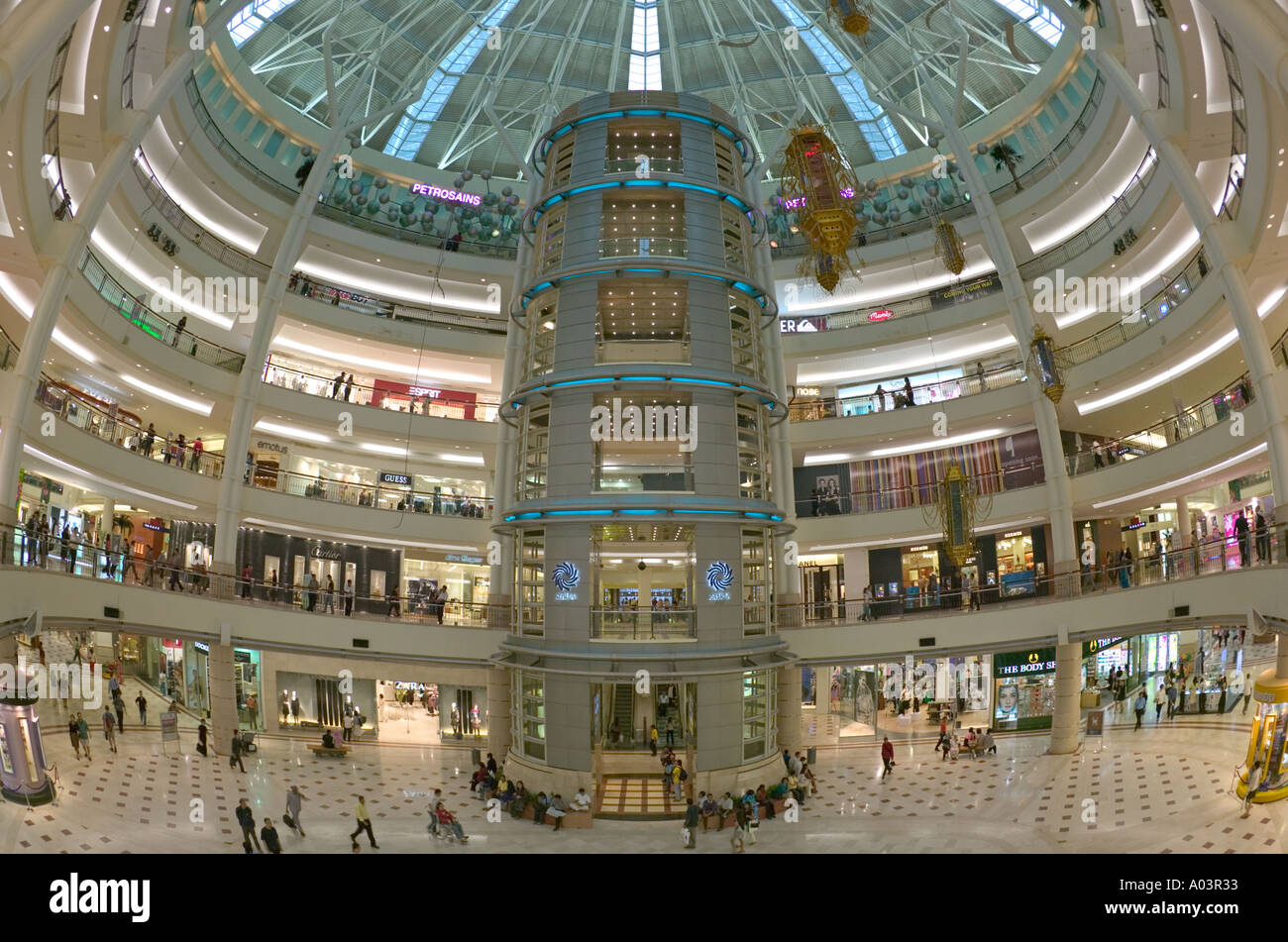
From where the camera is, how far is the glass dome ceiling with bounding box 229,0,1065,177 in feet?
111

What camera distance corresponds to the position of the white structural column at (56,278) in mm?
18281

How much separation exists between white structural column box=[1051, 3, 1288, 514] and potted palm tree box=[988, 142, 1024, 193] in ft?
42.5

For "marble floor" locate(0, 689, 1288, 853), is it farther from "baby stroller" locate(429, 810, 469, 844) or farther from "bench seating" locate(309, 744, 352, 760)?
"bench seating" locate(309, 744, 352, 760)

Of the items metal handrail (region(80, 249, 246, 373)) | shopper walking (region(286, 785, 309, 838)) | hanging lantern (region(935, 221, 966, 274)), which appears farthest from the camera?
hanging lantern (region(935, 221, 966, 274))

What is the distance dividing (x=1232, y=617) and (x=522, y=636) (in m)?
17.5

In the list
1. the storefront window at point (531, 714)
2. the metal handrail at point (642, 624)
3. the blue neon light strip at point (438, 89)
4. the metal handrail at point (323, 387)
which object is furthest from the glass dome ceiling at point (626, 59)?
the storefront window at point (531, 714)

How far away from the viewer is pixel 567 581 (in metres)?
22.1

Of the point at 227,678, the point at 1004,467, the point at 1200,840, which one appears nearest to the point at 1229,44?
the point at 1200,840

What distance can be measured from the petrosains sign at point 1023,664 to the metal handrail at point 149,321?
99.1ft

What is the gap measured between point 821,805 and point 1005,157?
26942 mm

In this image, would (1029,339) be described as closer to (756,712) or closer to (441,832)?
(756,712)

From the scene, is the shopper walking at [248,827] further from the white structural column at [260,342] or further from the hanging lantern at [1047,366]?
the hanging lantern at [1047,366]

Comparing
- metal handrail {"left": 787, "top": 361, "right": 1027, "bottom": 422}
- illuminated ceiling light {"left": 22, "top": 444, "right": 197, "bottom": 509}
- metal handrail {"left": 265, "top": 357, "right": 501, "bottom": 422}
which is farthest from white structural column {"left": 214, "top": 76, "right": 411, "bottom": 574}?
metal handrail {"left": 787, "top": 361, "right": 1027, "bottom": 422}
